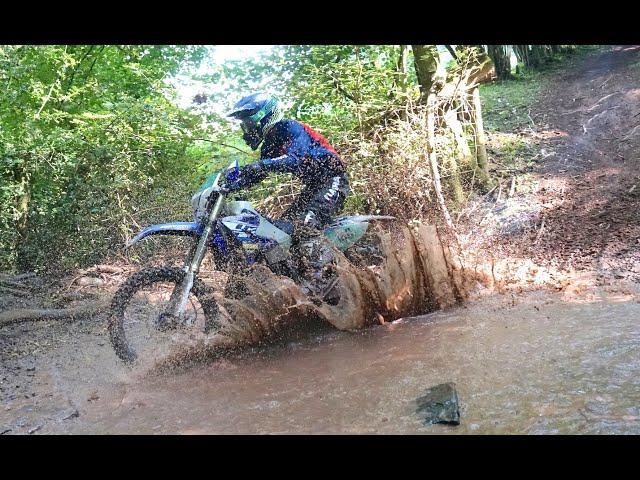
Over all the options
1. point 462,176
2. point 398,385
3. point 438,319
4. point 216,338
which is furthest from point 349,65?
point 398,385

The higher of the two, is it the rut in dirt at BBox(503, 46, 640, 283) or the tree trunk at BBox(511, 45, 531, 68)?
the tree trunk at BBox(511, 45, 531, 68)

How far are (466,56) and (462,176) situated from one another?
1.21m

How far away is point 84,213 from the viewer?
495 cm

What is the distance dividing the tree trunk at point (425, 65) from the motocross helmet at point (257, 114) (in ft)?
7.88

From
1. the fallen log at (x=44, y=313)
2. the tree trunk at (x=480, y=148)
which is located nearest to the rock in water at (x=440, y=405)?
the fallen log at (x=44, y=313)

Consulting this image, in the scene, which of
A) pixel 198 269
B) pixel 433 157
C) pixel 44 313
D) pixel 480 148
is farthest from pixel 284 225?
pixel 480 148

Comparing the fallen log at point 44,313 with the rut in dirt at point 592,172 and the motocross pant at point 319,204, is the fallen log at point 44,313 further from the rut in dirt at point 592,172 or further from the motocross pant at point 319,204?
the rut in dirt at point 592,172

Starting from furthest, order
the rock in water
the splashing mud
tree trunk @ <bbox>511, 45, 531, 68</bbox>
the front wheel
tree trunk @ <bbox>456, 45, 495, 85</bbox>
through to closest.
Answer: tree trunk @ <bbox>511, 45, 531, 68</bbox> → tree trunk @ <bbox>456, 45, 495, 85</bbox> → the splashing mud → the front wheel → the rock in water

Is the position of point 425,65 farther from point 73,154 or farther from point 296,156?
point 73,154

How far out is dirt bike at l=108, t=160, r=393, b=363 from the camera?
306 centimetres

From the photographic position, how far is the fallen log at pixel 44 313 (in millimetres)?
4047

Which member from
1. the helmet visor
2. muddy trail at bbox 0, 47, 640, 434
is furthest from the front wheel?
the helmet visor

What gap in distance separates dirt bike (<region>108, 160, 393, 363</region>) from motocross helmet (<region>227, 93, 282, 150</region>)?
13.6 inches

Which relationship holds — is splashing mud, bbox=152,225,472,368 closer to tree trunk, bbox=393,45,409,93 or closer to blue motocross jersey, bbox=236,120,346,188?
blue motocross jersey, bbox=236,120,346,188
